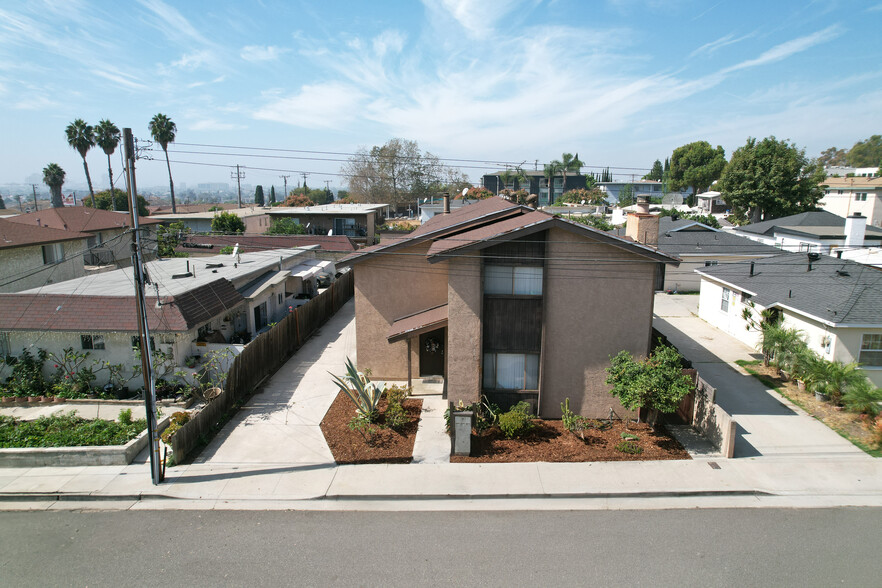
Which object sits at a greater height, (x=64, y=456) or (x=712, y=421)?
(x=712, y=421)

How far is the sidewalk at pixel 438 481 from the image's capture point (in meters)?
10.4

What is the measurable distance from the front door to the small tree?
5625 mm

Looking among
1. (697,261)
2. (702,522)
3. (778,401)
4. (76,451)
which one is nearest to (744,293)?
(778,401)

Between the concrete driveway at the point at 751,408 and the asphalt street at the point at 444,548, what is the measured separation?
8.05 feet

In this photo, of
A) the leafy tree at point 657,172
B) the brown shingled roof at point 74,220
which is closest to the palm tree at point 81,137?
the brown shingled roof at point 74,220

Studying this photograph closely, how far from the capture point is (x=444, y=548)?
8.95 meters

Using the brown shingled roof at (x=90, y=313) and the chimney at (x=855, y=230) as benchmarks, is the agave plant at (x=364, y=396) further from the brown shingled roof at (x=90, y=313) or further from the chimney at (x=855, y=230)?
the chimney at (x=855, y=230)

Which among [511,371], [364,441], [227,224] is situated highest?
[227,224]

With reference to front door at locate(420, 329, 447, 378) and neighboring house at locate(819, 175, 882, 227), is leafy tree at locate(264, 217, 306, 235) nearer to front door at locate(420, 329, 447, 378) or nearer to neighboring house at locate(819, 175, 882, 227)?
Result: front door at locate(420, 329, 447, 378)

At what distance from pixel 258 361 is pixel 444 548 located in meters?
9.90

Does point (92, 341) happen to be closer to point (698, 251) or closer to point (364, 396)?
point (364, 396)

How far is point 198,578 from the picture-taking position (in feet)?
26.9

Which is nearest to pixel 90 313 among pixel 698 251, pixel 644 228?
pixel 644 228

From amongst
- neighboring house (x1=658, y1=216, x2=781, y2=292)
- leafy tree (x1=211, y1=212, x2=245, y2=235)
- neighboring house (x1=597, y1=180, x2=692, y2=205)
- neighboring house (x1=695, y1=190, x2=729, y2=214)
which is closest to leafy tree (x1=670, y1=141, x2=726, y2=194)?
neighboring house (x1=597, y1=180, x2=692, y2=205)
